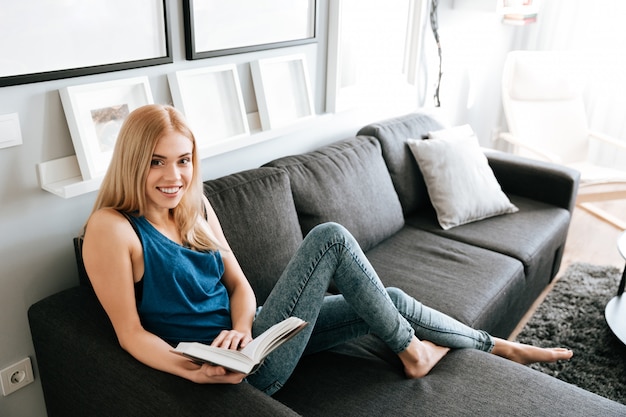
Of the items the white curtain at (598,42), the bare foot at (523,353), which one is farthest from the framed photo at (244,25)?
the white curtain at (598,42)

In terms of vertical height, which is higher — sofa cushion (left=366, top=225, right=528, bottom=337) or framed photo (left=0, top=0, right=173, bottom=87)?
framed photo (left=0, top=0, right=173, bottom=87)

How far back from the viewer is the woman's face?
1409 millimetres

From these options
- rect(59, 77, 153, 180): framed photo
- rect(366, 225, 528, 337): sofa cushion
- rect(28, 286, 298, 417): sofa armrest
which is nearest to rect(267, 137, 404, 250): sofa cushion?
rect(366, 225, 528, 337): sofa cushion

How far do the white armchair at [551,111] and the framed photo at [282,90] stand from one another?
65.8 inches

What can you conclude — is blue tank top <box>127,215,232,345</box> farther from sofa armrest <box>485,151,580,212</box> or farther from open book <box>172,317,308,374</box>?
sofa armrest <box>485,151,580,212</box>

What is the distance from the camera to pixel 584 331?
8.05 feet

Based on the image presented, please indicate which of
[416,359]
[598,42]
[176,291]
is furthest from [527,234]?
[598,42]

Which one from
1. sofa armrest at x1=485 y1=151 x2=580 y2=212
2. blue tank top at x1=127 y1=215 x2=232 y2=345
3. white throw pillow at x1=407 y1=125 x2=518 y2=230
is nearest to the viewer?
blue tank top at x1=127 y1=215 x2=232 y2=345

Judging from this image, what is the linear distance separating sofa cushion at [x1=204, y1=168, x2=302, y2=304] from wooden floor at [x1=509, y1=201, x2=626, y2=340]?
4.67 ft

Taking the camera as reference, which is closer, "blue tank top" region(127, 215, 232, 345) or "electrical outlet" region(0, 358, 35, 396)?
"blue tank top" region(127, 215, 232, 345)

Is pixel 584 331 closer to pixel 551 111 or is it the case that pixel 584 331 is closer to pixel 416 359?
pixel 416 359

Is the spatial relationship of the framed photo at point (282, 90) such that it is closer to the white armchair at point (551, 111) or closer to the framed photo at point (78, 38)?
the framed photo at point (78, 38)

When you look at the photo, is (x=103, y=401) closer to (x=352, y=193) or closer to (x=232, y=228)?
(x=232, y=228)

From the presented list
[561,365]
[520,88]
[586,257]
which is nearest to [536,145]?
[520,88]
